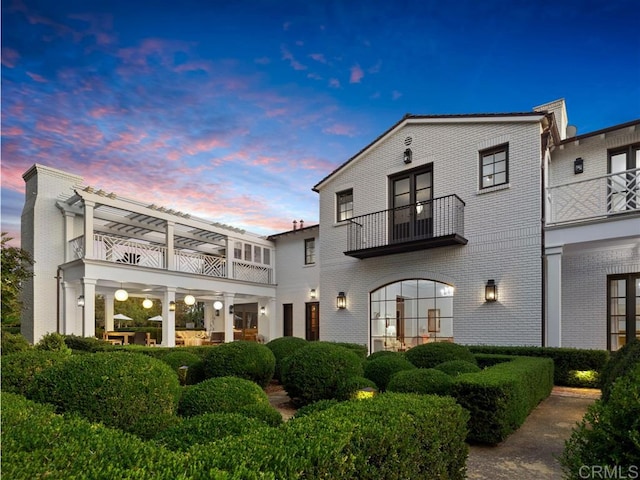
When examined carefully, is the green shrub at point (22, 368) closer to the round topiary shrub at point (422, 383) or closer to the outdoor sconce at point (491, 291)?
the round topiary shrub at point (422, 383)

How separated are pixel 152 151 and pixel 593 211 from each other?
1186 cm

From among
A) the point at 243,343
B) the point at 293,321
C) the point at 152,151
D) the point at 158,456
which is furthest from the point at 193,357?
the point at 293,321

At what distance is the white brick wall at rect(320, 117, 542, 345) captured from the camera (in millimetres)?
11047

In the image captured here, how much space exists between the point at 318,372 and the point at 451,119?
9331 mm

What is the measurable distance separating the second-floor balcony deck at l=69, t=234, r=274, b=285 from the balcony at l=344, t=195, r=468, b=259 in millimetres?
7170

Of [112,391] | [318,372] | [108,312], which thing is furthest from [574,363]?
[108,312]

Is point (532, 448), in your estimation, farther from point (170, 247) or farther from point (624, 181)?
point (170, 247)

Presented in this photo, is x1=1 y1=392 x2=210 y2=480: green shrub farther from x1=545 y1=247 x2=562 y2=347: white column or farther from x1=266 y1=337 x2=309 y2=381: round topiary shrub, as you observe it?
x1=545 y1=247 x2=562 y2=347: white column

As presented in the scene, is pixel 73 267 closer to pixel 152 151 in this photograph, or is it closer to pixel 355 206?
pixel 152 151

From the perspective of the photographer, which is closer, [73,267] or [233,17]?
[233,17]

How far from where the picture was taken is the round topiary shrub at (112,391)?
392 cm

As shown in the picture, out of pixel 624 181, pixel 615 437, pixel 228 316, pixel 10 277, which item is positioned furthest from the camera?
pixel 228 316

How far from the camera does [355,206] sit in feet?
49.0

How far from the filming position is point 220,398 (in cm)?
469
